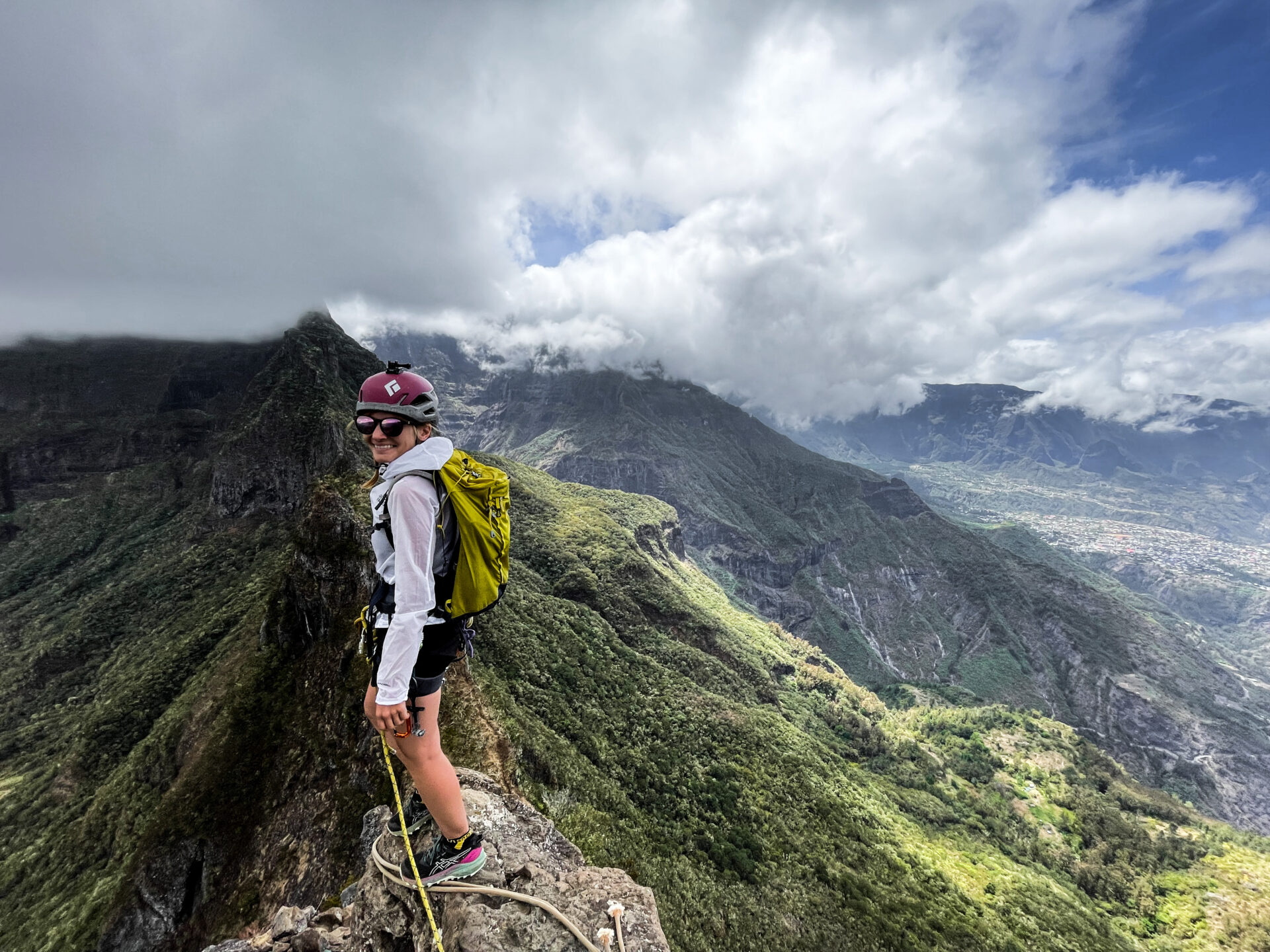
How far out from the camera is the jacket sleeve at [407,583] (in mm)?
4438

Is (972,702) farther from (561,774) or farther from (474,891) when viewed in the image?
(474,891)

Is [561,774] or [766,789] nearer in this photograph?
[561,774]

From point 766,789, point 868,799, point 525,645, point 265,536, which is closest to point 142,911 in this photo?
point 525,645

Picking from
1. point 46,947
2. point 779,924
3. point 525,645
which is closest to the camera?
point 46,947

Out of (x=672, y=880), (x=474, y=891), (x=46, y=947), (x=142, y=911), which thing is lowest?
(x=46, y=947)

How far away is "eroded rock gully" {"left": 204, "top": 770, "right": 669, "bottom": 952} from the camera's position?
5.73 m

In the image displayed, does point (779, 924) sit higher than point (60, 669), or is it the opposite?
point (779, 924)

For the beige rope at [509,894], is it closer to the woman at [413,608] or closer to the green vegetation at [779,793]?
the woman at [413,608]

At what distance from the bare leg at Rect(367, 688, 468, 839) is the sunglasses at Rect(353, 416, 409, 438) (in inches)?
109

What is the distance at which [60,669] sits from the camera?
186ft

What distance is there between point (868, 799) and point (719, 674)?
960 inches

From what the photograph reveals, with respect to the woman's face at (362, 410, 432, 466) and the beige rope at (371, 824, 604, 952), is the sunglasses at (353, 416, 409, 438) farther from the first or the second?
the beige rope at (371, 824, 604, 952)

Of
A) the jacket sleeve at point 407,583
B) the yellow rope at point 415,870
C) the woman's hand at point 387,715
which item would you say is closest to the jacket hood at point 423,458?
the jacket sleeve at point 407,583

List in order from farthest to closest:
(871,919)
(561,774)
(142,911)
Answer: (871,919)
(561,774)
(142,911)
